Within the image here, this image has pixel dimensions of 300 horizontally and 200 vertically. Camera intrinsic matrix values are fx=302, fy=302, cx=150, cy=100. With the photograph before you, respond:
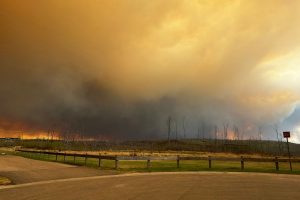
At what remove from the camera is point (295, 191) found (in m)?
13.1

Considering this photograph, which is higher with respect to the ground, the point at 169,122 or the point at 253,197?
the point at 169,122

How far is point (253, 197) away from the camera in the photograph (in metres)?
11.2

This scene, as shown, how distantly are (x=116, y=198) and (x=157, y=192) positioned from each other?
2.14 metres

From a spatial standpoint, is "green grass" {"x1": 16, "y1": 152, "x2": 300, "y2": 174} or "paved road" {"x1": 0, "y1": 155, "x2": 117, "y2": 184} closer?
"paved road" {"x1": 0, "y1": 155, "x2": 117, "y2": 184}

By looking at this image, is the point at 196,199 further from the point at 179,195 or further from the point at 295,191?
the point at 295,191

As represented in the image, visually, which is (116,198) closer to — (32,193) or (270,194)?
(32,193)

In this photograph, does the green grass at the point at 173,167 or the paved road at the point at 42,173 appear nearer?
the paved road at the point at 42,173

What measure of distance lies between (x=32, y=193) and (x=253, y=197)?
9.00 meters

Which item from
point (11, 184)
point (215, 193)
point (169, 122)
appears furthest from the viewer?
point (169, 122)

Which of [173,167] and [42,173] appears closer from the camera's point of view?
[42,173]

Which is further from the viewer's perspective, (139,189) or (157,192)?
(139,189)

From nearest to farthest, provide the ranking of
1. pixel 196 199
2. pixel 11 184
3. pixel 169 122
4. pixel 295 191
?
pixel 196 199 → pixel 295 191 → pixel 11 184 → pixel 169 122

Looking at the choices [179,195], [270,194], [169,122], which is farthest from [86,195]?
[169,122]

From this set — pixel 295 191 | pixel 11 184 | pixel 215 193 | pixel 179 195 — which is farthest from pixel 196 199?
pixel 11 184
